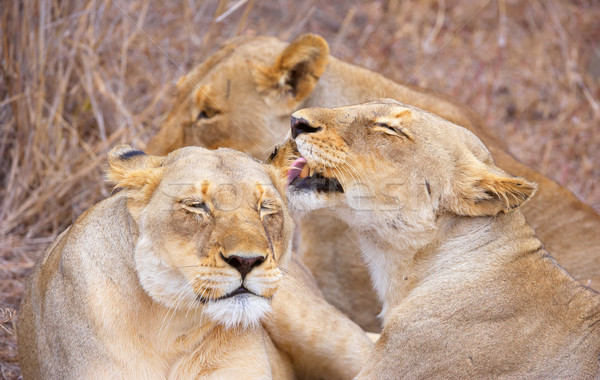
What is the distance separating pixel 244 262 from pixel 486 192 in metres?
1.26

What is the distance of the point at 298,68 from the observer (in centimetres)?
493

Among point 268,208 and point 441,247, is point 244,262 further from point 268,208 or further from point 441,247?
point 441,247

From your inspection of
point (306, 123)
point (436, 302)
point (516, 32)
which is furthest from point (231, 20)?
point (436, 302)

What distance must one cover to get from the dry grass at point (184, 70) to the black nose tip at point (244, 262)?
5.53 ft

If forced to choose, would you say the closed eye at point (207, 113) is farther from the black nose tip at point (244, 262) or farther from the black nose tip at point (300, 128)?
the black nose tip at point (244, 262)

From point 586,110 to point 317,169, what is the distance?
5412 millimetres

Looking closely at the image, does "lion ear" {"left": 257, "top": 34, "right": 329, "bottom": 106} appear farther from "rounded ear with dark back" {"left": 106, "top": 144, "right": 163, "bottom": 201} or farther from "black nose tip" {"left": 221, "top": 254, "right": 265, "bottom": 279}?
"black nose tip" {"left": 221, "top": 254, "right": 265, "bottom": 279}

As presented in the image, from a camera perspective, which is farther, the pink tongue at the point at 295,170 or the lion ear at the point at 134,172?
the pink tongue at the point at 295,170

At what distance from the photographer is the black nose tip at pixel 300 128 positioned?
3695 millimetres

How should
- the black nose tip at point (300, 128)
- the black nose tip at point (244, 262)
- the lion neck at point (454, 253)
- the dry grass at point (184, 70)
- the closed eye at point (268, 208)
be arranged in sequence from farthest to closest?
the dry grass at point (184, 70), the black nose tip at point (300, 128), the lion neck at point (454, 253), the closed eye at point (268, 208), the black nose tip at point (244, 262)

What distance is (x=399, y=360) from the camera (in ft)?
11.2

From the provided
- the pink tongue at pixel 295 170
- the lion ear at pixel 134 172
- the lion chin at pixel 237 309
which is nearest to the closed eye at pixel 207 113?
the pink tongue at pixel 295 170

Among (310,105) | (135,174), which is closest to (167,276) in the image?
(135,174)

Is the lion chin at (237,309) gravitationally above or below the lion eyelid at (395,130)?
below
